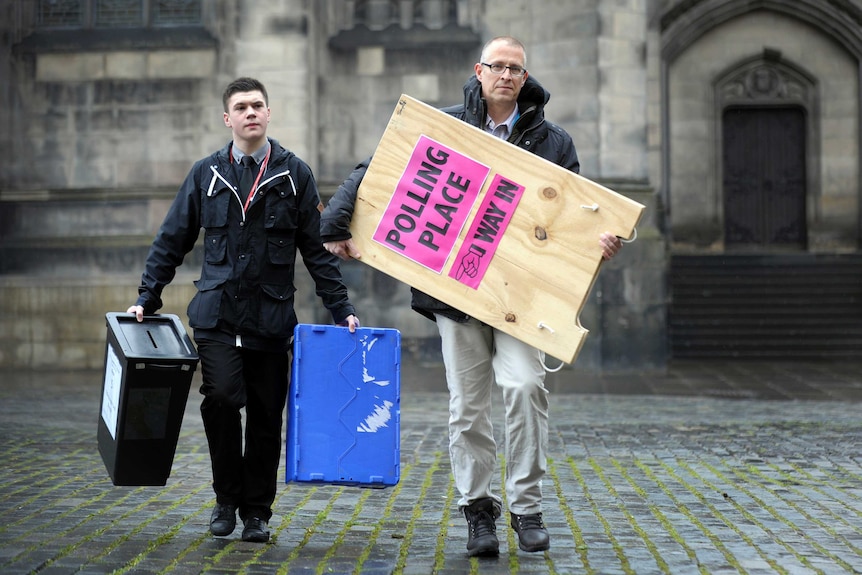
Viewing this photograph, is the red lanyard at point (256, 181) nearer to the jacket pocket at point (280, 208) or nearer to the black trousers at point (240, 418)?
the jacket pocket at point (280, 208)

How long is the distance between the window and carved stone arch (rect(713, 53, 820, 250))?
9.58 m

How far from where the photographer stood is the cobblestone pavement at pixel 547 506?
486 cm

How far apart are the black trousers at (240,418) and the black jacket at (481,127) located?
678 millimetres

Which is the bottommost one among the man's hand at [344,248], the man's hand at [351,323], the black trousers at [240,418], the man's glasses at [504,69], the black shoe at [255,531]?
the black shoe at [255,531]

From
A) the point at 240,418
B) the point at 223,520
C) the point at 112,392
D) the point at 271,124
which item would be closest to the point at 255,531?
the point at 223,520

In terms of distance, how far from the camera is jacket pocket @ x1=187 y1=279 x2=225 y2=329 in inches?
204

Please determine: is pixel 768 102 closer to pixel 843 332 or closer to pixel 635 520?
pixel 843 332

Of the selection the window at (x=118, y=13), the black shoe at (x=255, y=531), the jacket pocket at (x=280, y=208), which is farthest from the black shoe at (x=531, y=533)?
the window at (x=118, y=13)

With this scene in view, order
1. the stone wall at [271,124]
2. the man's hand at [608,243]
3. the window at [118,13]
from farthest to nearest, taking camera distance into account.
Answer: the window at [118,13] → the stone wall at [271,124] → the man's hand at [608,243]

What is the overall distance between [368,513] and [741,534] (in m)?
1.70

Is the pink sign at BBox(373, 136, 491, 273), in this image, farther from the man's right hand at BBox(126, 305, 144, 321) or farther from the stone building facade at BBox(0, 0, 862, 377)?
the stone building facade at BBox(0, 0, 862, 377)

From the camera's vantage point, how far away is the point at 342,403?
521 centimetres

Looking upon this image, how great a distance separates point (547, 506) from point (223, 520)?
168 centimetres

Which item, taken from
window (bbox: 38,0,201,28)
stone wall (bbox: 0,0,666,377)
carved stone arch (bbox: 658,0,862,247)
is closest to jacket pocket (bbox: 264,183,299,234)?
stone wall (bbox: 0,0,666,377)
